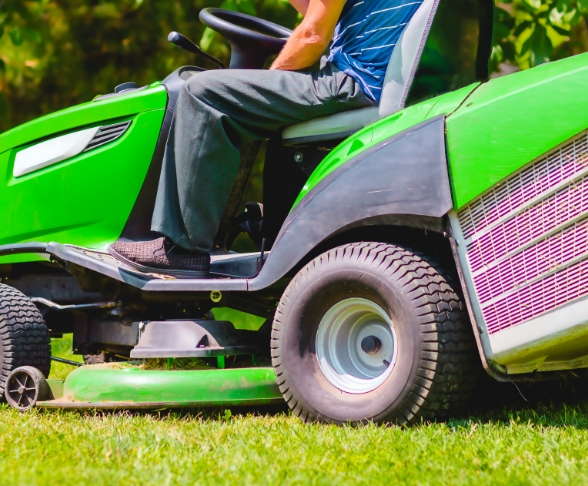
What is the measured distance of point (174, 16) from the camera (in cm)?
862

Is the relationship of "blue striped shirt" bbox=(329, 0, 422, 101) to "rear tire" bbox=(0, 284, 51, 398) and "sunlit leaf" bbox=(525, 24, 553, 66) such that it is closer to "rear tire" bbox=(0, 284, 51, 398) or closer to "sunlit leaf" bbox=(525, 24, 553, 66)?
"rear tire" bbox=(0, 284, 51, 398)

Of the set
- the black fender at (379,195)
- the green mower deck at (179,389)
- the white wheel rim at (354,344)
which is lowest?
the green mower deck at (179,389)

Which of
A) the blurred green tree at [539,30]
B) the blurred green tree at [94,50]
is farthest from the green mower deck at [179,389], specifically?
the blurred green tree at [94,50]

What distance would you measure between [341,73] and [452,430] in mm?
1312

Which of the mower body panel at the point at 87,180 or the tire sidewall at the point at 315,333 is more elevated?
the mower body panel at the point at 87,180

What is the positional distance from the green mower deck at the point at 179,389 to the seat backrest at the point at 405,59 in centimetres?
104

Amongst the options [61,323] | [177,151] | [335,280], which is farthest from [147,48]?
[335,280]

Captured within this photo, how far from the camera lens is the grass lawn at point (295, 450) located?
225cm

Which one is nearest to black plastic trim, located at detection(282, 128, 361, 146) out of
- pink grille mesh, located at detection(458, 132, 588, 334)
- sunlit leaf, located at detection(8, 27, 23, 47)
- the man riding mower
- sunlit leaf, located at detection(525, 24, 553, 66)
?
the man riding mower

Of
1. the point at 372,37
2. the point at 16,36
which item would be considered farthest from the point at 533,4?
the point at 16,36

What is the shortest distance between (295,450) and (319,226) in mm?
783

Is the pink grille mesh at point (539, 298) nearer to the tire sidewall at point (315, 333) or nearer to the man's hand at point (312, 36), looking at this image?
the tire sidewall at point (315, 333)

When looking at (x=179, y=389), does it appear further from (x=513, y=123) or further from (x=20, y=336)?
(x=513, y=123)

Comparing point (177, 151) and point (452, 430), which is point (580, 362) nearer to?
point (452, 430)
